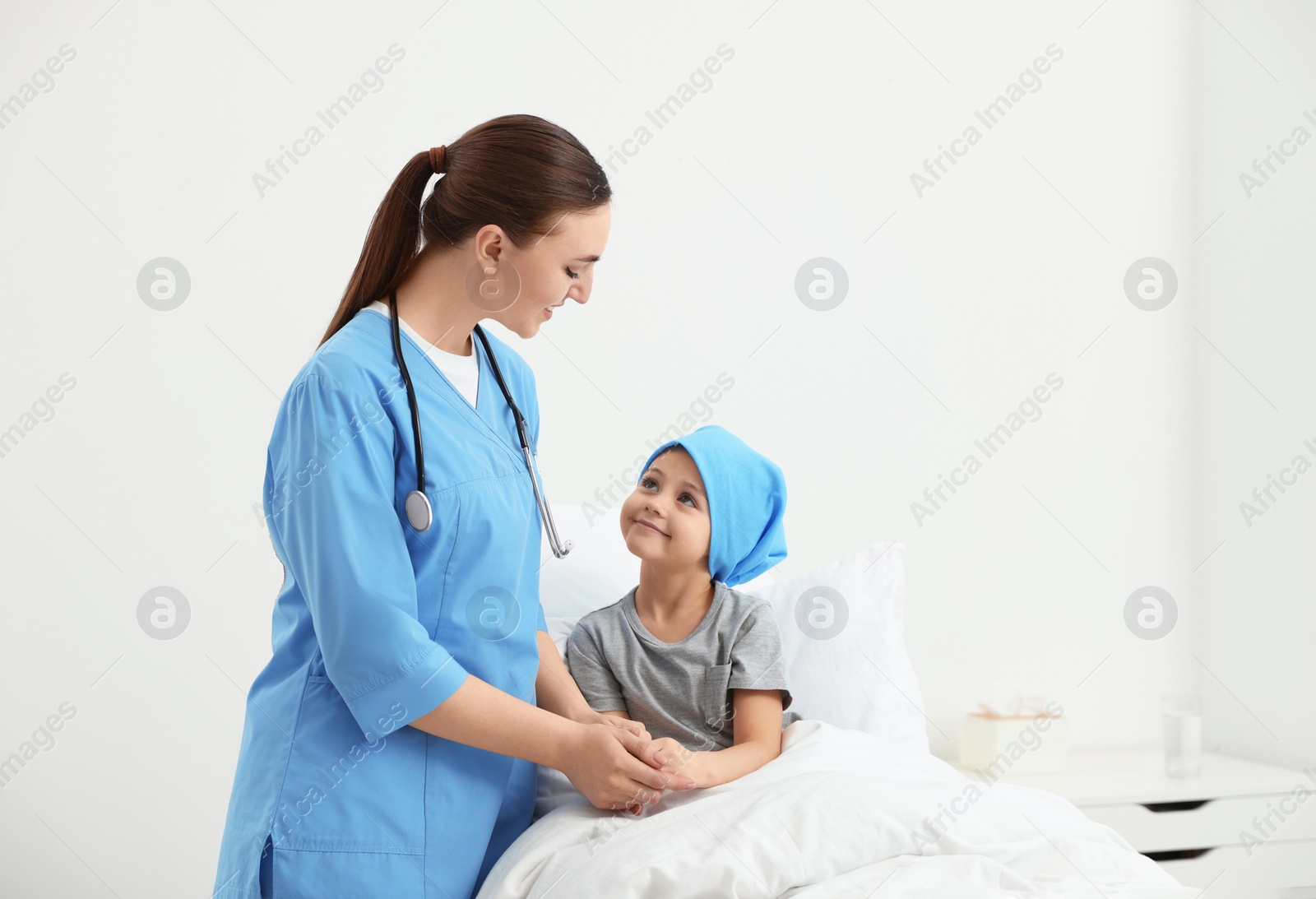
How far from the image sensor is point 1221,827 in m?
2.14

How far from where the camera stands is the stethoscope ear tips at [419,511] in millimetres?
1088

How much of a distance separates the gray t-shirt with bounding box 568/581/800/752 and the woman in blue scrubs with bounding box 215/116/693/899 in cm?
15

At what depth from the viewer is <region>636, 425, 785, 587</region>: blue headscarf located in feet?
4.72

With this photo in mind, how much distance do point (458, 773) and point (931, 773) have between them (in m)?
0.64

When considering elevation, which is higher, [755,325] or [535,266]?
[755,325]

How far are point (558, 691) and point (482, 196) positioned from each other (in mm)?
659

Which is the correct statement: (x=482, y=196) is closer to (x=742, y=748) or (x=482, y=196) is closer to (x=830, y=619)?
(x=742, y=748)

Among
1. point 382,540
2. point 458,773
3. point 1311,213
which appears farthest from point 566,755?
point 1311,213

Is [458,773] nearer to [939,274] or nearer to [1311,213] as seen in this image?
[939,274]

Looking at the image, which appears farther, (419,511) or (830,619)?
(830,619)

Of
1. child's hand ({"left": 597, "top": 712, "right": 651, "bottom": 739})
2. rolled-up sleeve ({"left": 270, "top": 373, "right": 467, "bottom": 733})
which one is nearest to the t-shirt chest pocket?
child's hand ({"left": 597, "top": 712, "right": 651, "bottom": 739})

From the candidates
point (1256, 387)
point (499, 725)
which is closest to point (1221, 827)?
point (1256, 387)

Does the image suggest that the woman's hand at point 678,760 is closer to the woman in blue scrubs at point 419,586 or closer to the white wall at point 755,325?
the woman in blue scrubs at point 419,586

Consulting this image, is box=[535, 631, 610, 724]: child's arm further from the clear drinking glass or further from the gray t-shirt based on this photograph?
the clear drinking glass
